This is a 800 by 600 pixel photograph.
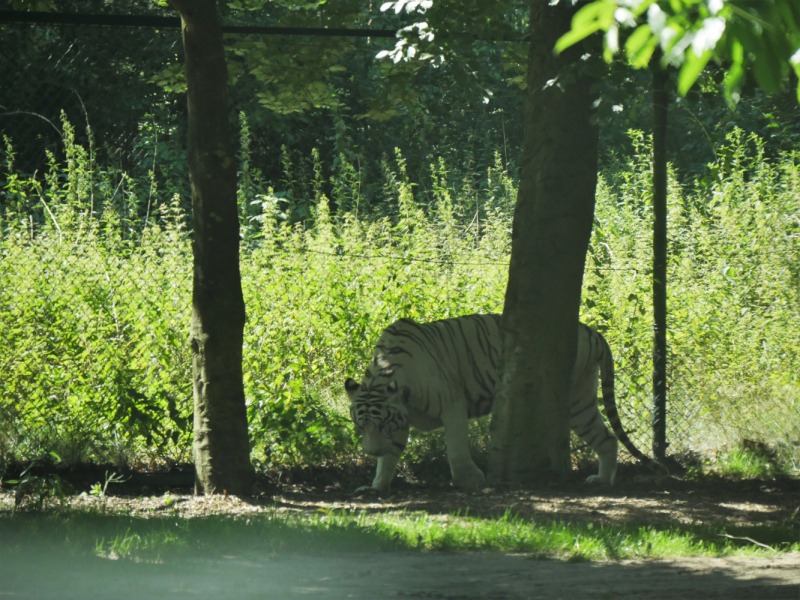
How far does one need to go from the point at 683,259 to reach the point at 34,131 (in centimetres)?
685

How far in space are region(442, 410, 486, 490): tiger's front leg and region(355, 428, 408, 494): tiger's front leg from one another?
1.27 feet

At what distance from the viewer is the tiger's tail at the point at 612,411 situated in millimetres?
7188

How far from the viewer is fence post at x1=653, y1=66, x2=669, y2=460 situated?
7051mm

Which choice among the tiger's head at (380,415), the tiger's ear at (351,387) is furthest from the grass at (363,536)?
the tiger's ear at (351,387)

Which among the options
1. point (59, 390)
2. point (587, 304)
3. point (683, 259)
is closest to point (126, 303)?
point (59, 390)

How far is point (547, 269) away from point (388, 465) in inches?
79.2

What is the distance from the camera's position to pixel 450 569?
445cm

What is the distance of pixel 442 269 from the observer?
8453 millimetres

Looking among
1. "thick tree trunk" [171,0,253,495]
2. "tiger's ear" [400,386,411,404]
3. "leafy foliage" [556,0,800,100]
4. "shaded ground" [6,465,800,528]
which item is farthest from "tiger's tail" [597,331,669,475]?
"leafy foliage" [556,0,800,100]

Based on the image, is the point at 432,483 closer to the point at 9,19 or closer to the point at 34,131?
the point at 9,19

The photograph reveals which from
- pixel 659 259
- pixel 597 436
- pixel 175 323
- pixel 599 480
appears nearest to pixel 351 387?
pixel 175 323

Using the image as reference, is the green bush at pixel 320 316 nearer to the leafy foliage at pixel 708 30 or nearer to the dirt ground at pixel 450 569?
the dirt ground at pixel 450 569

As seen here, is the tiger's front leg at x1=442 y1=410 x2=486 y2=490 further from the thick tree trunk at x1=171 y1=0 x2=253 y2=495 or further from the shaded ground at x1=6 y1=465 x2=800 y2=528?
the thick tree trunk at x1=171 y1=0 x2=253 y2=495

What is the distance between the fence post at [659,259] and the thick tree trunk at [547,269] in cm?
75
